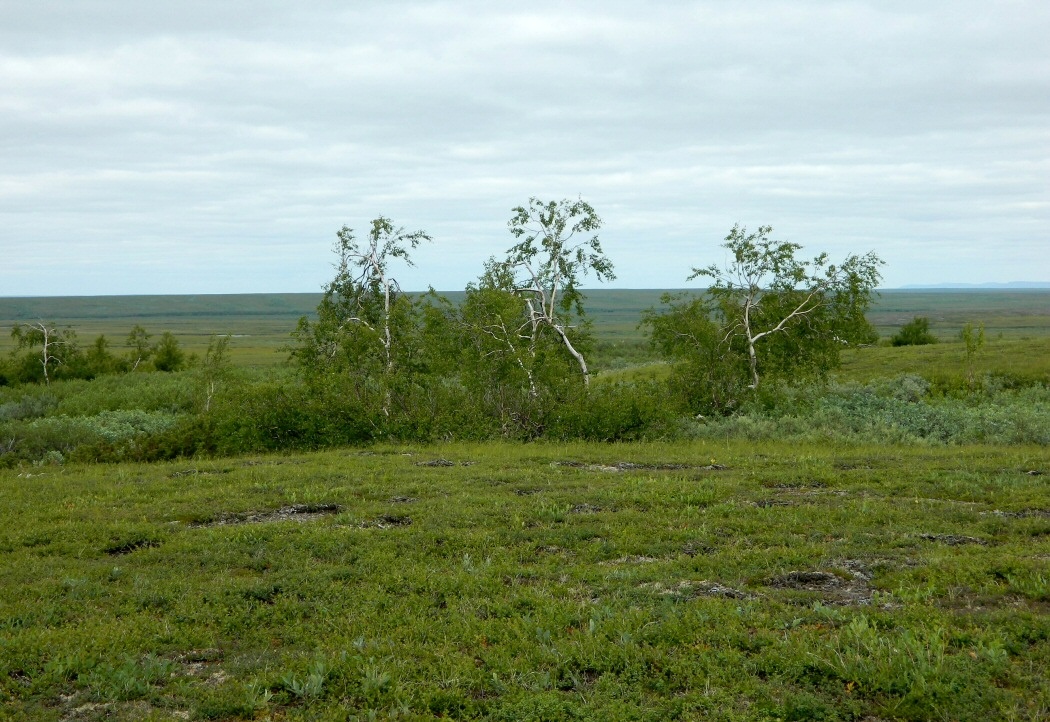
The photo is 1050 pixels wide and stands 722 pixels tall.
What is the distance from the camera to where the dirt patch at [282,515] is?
10.7 metres

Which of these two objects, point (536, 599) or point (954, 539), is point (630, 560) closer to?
point (536, 599)

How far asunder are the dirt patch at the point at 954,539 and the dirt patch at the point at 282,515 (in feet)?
22.0

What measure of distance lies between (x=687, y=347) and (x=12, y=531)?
16940 millimetres

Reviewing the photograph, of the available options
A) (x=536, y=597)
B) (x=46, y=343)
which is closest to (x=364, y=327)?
(x=536, y=597)

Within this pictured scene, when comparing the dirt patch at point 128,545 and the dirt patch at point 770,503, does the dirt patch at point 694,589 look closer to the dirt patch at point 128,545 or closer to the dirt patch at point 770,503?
the dirt patch at point 770,503

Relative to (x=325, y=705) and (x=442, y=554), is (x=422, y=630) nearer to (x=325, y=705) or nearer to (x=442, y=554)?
(x=325, y=705)

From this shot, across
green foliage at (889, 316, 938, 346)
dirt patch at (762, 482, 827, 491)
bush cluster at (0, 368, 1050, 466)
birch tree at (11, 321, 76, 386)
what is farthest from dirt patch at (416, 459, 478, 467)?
green foliage at (889, 316, 938, 346)

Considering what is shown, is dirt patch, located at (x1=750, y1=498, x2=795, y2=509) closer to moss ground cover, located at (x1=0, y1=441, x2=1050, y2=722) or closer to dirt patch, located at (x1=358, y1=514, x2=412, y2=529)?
moss ground cover, located at (x1=0, y1=441, x2=1050, y2=722)

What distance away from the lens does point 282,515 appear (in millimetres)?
11055

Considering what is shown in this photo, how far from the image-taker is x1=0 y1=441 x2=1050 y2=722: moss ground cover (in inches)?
221

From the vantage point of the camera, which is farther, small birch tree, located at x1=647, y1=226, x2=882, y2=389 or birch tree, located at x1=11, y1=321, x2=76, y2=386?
birch tree, located at x1=11, y1=321, x2=76, y2=386

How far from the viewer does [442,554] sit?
A: 8953 mm

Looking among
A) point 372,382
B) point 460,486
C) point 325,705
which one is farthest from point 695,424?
point 325,705

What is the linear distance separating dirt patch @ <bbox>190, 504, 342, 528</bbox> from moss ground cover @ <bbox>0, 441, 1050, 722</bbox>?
59mm
